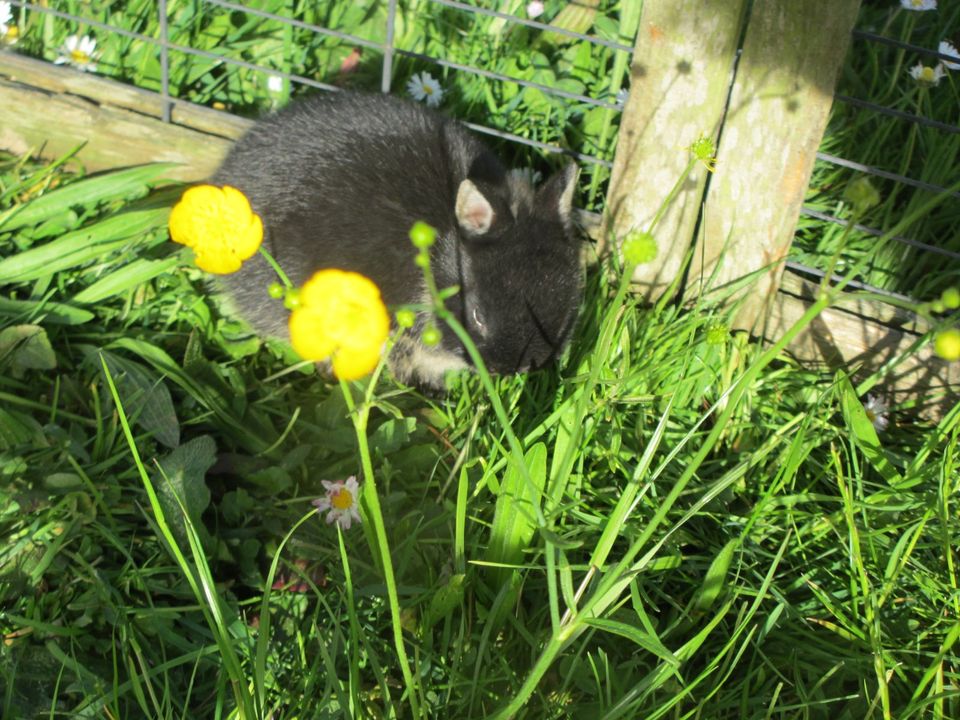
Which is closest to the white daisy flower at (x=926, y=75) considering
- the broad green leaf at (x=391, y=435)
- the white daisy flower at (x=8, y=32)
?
the broad green leaf at (x=391, y=435)

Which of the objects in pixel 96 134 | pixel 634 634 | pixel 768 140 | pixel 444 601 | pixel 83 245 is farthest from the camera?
pixel 96 134

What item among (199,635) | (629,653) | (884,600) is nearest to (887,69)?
(884,600)

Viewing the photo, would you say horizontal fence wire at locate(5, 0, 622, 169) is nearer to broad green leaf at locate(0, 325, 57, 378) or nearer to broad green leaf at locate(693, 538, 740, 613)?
broad green leaf at locate(0, 325, 57, 378)

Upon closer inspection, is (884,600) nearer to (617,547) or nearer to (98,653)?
(617,547)

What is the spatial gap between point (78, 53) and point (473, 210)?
6.23 ft

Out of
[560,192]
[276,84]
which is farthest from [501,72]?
[560,192]

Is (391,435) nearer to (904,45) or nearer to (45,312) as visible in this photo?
(45,312)

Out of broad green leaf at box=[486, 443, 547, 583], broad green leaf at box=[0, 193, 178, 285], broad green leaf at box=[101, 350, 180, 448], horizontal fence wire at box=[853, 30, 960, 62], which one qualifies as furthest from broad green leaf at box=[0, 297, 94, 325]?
horizontal fence wire at box=[853, 30, 960, 62]

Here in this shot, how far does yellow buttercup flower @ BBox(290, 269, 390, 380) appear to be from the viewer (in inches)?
57.9

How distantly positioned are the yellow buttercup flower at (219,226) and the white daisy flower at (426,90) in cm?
214

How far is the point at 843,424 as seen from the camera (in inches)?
123

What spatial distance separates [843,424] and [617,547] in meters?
0.94

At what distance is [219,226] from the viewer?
5.88 ft

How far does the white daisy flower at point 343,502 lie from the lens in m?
2.65
